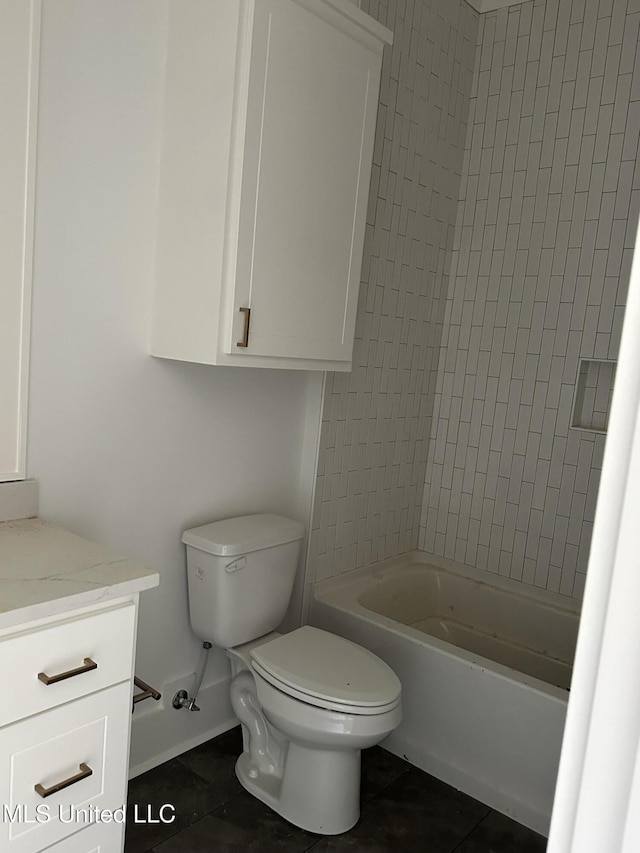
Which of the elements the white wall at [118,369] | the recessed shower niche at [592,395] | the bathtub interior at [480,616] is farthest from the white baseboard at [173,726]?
the recessed shower niche at [592,395]

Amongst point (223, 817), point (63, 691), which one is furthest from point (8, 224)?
point (223, 817)

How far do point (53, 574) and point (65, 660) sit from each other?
17 centimetres

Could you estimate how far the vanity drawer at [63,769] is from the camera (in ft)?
4.16

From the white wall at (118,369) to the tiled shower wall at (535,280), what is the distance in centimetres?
106

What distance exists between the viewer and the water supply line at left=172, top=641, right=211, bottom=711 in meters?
2.26

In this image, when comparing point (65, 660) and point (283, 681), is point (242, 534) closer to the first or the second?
point (283, 681)

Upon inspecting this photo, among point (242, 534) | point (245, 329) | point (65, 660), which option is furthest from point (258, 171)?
point (65, 660)

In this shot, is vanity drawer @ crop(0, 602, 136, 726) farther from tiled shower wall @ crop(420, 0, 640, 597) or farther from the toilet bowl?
tiled shower wall @ crop(420, 0, 640, 597)

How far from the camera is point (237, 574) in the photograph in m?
2.14

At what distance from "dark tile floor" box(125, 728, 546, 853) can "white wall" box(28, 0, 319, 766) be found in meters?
0.14

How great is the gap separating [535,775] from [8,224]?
2.04 m

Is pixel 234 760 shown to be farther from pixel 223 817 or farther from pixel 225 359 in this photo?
pixel 225 359

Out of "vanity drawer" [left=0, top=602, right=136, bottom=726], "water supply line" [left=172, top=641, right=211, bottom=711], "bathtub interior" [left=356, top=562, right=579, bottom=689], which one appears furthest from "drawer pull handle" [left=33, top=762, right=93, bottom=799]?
"bathtub interior" [left=356, top=562, right=579, bottom=689]

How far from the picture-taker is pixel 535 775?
211 centimetres
